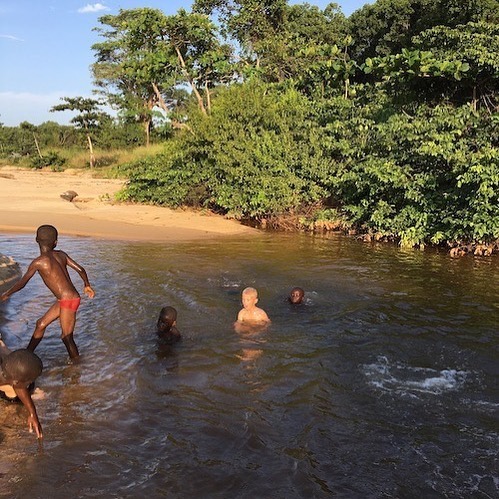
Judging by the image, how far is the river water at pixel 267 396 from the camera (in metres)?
3.64

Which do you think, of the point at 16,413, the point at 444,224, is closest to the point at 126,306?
the point at 16,413

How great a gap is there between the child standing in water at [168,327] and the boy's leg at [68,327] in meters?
1.08

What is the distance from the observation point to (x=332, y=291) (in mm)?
8898

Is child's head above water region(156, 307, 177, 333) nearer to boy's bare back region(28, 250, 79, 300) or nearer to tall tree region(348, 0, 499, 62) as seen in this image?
boy's bare back region(28, 250, 79, 300)

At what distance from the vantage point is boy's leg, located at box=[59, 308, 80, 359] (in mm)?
5488

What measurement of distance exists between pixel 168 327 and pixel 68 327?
1223 millimetres

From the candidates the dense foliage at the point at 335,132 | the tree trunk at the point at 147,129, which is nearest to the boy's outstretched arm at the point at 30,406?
the dense foliage at the point at 335,132

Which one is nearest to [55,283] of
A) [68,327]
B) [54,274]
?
[54,274]

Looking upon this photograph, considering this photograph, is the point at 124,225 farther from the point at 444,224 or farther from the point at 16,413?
the point at 16,413

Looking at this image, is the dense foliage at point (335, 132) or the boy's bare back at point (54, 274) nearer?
the boy's bare back at point (54, 274)

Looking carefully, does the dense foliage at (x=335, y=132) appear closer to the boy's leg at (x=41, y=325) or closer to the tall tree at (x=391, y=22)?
the tall tree at (x=391, y=22)

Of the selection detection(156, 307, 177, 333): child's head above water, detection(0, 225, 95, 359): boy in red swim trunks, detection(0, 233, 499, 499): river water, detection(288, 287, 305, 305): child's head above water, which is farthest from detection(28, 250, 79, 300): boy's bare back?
detection(288, 287, 305, 305): child's head above water

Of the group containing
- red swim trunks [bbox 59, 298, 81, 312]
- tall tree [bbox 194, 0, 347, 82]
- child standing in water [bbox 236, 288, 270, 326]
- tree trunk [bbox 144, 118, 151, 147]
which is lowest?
child standing in water [bbox 236, 288, 270, 326]

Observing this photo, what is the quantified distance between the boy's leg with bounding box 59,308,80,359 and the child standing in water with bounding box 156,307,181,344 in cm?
108
